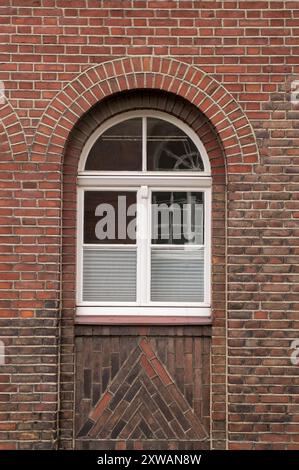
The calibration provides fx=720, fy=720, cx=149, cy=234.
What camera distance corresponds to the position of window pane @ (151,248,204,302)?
6.85 m

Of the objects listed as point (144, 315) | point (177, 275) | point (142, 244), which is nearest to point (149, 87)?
point (142, 244)

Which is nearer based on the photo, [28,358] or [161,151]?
[28,358]

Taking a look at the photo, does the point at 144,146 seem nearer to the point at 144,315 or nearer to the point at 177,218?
the point at 177,218

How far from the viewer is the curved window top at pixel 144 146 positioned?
22.7ft

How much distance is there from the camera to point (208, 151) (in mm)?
6863

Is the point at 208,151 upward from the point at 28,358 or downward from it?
→ upward

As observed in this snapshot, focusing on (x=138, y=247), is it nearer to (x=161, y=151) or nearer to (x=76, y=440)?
(x=161, y=151)

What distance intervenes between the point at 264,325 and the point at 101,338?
1503mm

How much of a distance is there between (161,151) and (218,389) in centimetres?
231

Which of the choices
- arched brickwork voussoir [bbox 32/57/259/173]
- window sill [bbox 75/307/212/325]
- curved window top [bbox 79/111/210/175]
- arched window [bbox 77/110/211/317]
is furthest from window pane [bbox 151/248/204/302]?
arched brickwork voussoir [bbox 32/57/259/173]

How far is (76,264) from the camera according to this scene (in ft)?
22.3

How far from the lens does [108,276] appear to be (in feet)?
22.5
